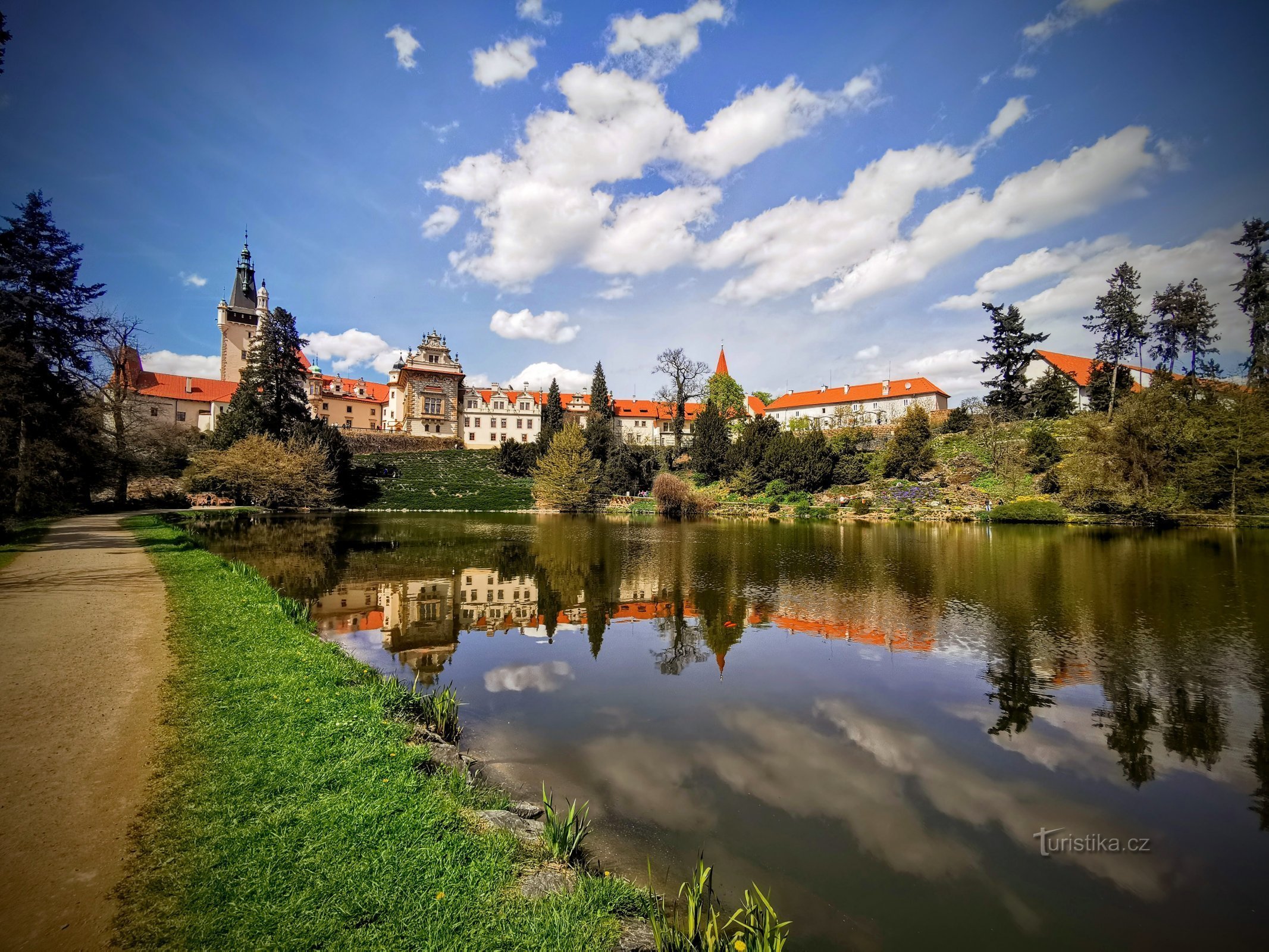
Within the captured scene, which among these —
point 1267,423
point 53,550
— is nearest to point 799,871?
point 53,550

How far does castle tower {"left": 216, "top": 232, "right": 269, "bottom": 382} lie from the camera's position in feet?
204

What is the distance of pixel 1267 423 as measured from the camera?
93.8 ft

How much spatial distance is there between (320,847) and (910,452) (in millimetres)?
46595

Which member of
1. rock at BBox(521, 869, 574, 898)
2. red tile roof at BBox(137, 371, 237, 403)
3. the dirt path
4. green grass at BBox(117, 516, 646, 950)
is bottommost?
rock at BBox(521, 869, 574, 898)

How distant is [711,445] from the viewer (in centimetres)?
5288

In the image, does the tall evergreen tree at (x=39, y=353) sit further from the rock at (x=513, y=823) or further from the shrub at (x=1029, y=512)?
the shrub at (x=1029, y=512)

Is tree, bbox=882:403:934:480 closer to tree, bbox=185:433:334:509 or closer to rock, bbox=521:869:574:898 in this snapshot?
tree, bbox=185:433:334:509

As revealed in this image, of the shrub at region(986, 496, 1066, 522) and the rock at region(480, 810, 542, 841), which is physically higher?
the shrub at region(986, 496, 1066, 522)

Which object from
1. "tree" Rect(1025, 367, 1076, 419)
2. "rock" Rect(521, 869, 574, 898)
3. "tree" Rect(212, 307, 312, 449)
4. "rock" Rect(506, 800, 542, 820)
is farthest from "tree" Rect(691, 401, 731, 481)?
"rock" Rect(521, 869, 574, 898)

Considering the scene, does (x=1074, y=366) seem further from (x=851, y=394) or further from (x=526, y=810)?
(x=526, y=810)

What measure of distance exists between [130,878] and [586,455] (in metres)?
41.1

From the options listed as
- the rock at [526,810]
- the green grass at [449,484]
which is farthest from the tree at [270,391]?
the rock at [526,810]

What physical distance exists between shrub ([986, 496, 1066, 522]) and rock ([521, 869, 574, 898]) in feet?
125

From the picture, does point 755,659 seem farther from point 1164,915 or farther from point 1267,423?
point 1267,423
